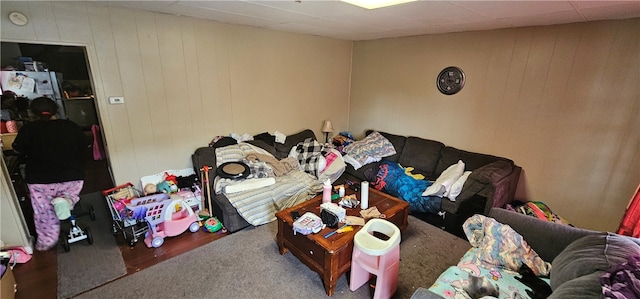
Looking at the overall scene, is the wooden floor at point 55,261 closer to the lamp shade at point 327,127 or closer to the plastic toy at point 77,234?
the plastic toy at point 77,234

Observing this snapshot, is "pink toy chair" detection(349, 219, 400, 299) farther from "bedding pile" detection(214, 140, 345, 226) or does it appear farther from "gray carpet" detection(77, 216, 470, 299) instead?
"bedding pile" detection(214, 140, 345, 226)

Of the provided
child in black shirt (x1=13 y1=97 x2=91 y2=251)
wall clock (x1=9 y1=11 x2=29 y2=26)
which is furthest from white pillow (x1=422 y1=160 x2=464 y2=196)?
wall clock (x1=9 y1=11 x2=29 y2=26)

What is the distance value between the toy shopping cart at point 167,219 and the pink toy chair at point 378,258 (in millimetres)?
1712

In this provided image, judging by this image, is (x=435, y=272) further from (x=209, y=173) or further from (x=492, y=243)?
Answer: (x=209, y=173)

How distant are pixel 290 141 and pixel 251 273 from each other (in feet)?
6.96

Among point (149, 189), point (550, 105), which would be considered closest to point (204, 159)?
point (149, 189)

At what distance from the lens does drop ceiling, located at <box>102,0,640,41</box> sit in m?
2.02

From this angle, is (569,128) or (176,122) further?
(176,122)

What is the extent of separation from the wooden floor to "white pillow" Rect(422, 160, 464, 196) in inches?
88.7

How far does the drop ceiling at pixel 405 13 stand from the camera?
6.61 feet

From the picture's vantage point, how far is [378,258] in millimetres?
1838

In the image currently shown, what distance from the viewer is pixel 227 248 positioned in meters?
2.46

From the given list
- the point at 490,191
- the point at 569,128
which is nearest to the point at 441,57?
the point at 569,128

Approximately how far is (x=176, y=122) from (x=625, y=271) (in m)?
3.59
